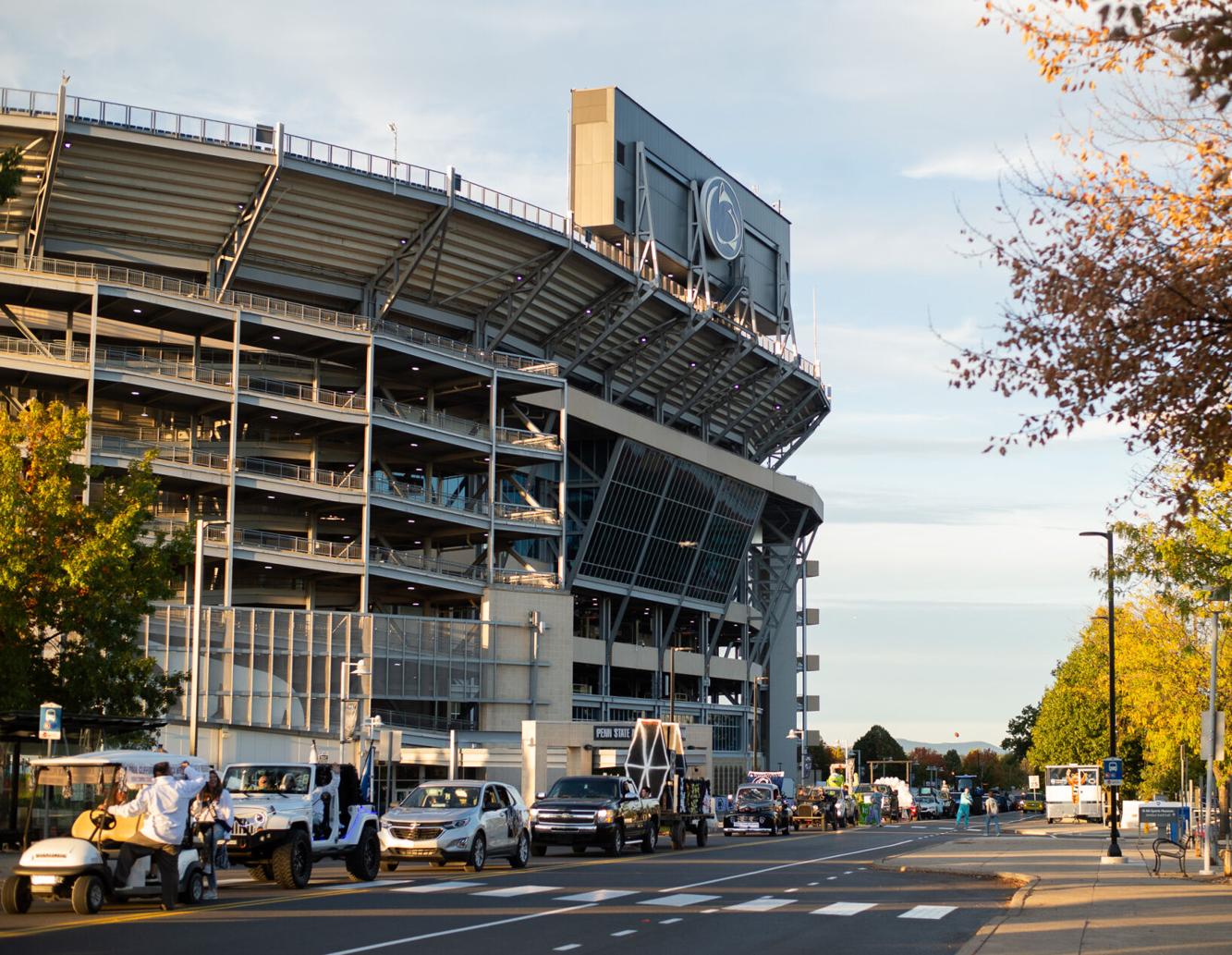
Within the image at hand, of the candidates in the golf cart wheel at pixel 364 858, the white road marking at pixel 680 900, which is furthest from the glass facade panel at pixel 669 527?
the white road marking at pixel 680 900

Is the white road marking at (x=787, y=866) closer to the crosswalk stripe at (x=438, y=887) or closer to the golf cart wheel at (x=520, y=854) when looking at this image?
the crosswalk stripe at (x=438, y=887)

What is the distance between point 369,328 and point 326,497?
8063mm

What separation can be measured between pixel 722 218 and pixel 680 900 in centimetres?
7506

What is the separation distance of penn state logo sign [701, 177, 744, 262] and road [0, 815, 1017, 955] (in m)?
64.5

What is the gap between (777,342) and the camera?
325 feet

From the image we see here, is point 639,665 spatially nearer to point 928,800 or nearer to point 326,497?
point 928,800

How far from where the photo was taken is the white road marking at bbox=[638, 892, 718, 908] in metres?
23.0

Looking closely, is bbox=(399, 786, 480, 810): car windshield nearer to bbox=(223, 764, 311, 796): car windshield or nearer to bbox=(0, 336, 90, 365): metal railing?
bbox=(223, 764, 311, 796): car windshield

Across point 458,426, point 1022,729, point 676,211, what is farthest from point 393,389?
point 1022,729

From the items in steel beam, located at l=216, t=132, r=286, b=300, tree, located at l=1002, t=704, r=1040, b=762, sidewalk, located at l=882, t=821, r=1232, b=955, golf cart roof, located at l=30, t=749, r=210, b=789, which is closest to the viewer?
sidewalk, located at l=882, t=821, r=1232, b=955

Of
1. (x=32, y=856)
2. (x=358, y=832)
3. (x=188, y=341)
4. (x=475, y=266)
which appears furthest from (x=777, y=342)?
(x=32, y=856)

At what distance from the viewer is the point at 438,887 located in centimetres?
2580

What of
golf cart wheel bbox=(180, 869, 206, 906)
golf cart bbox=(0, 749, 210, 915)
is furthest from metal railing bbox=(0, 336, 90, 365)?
golf cart wheel bbox=(180, 869, 206, 906)

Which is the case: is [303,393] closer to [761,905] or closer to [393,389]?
[393,389]
